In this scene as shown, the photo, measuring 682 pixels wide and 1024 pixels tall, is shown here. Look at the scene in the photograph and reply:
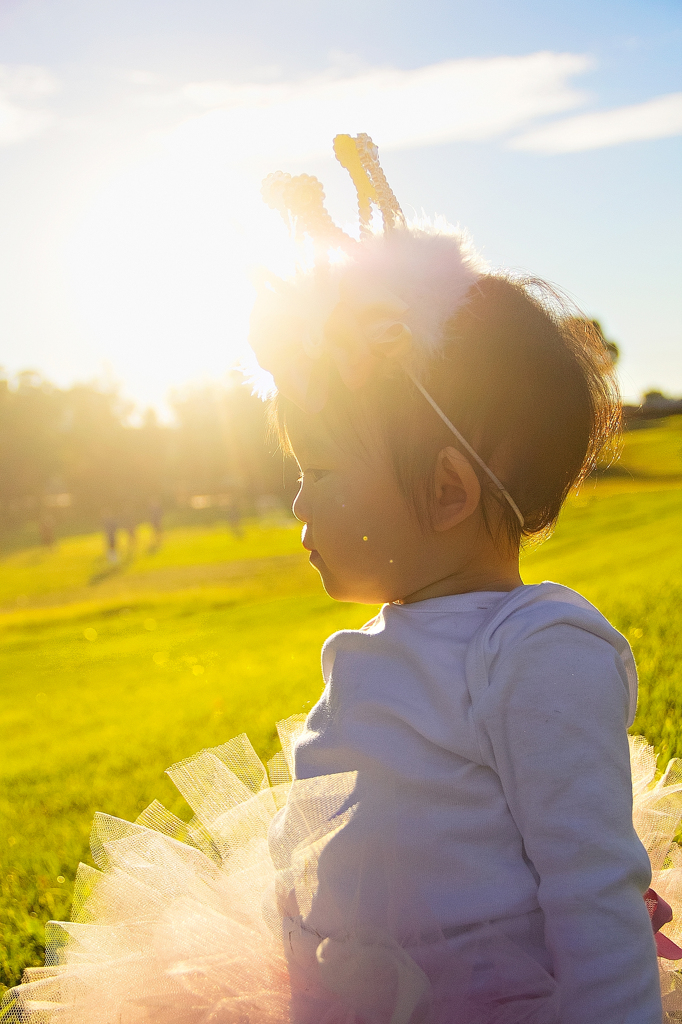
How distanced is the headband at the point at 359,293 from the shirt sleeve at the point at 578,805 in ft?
1.32

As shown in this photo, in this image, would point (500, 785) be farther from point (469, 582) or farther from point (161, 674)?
point (161, 674)

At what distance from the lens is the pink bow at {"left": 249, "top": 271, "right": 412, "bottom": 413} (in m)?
1.65

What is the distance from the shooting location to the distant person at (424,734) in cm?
135

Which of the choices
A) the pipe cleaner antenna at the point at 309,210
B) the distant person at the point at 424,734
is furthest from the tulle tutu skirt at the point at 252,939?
the pipe cleaner antenna at the point at 309,210

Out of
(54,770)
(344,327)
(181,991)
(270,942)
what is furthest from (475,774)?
(54,770)

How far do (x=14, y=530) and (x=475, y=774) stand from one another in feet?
196

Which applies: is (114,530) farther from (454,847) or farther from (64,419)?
(64,419)

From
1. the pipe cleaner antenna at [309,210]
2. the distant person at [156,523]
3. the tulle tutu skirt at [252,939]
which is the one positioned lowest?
the distant person at [156,523]

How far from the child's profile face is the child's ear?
0.21 ft

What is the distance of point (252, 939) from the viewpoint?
5.65 feet

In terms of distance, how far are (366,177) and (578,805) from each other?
147 cm

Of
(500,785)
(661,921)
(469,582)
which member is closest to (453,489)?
(469,582)

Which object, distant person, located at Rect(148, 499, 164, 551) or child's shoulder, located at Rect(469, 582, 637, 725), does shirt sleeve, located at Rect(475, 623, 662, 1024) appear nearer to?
child's shoulder, located at Rect(469, 582, 637, 725)

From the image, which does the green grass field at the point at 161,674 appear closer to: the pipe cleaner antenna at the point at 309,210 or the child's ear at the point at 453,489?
the child's ear at the point at 453,489
